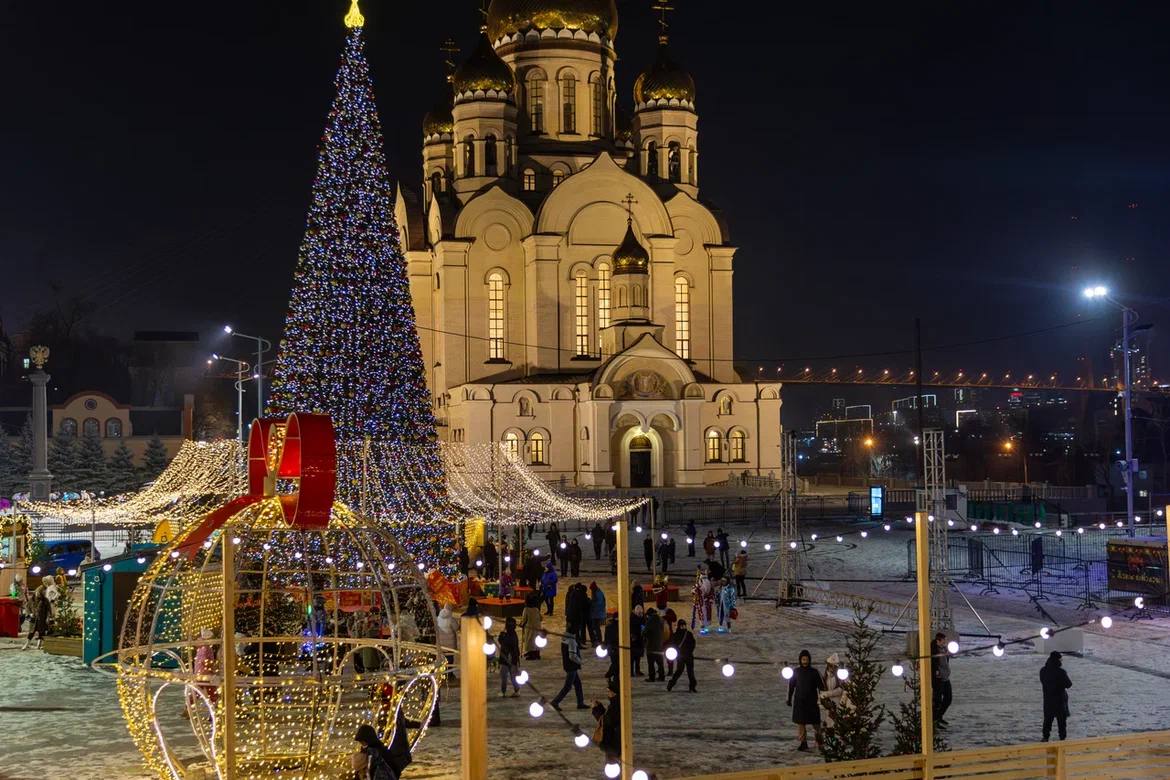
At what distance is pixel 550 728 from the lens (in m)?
14.5

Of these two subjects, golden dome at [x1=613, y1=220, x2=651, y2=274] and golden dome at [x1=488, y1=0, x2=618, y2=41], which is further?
golden dome at [x1=488, y1=0, x2=618, y2=41]

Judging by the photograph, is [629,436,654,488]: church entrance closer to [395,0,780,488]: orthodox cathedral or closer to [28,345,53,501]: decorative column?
[395,0,780,488]: orthodox cathedral

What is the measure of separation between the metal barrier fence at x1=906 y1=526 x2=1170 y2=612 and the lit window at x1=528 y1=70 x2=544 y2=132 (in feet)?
98.3

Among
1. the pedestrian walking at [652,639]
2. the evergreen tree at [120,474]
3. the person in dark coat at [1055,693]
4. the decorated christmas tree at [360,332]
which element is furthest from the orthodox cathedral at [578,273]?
the person in dark coat at [1055,693]

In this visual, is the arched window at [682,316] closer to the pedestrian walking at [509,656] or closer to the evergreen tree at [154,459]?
the evergreen tree at [154,459]

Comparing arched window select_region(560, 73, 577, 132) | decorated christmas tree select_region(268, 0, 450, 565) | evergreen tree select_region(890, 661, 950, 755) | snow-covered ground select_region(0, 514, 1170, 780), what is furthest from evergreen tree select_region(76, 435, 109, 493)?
evergreen tree select_region(890, 661, 950, 755)

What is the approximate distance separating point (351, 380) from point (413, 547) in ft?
10.8

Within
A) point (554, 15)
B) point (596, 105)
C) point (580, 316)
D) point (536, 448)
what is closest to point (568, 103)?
point (596, 105)

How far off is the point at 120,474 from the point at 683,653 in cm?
4489

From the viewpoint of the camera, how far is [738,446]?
52.9 m

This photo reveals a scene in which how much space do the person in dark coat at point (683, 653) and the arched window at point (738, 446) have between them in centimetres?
3609

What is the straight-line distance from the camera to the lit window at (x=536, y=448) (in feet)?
168

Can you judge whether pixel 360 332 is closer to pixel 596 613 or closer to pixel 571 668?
pixel 596 613

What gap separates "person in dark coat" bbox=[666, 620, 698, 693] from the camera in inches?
642
